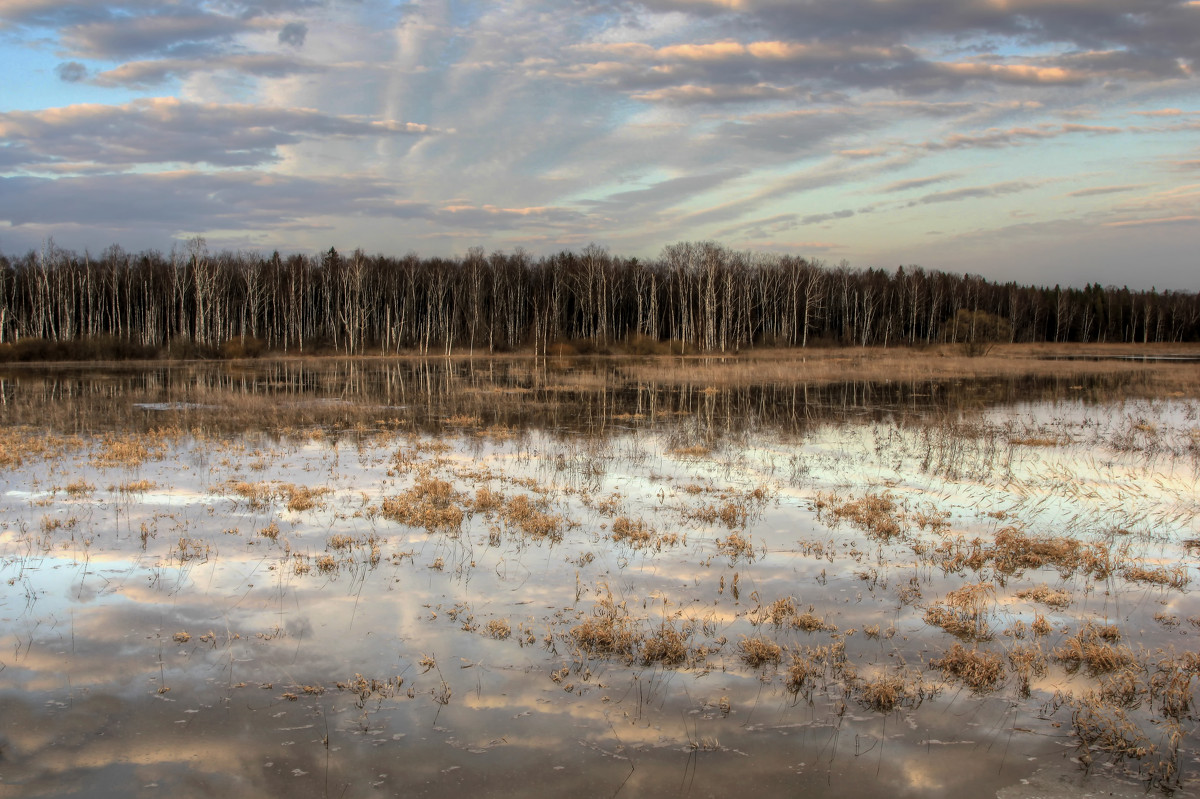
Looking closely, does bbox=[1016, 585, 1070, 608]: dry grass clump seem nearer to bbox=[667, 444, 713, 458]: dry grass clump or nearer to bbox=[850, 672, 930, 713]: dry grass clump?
bbox=[850, 672, 930, 713]: dry grass clump

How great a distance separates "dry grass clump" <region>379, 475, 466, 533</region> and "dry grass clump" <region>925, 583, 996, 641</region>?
680 cm

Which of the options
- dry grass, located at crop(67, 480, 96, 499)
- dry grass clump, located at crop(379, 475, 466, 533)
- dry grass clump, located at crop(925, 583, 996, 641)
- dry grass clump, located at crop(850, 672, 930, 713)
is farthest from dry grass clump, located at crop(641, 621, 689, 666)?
dry grass, located at crop(67, 480, 96, 499)

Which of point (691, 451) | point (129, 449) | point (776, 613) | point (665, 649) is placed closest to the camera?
point (665, 649)

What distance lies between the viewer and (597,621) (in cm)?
783

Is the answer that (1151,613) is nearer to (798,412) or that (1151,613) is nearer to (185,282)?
(798,412)

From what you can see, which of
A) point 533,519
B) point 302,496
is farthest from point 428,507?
point 302,496

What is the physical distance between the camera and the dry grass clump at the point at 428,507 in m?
11.9

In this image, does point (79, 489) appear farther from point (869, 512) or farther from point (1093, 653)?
point (1093, 653)

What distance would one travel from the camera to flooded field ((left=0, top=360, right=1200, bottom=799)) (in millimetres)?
5574

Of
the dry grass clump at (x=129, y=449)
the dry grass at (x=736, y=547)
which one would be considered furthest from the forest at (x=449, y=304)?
the dry grass at (x=736, y=547)

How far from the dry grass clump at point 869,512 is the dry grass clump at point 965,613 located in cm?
258

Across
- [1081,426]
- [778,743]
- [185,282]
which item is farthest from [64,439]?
[185,282]

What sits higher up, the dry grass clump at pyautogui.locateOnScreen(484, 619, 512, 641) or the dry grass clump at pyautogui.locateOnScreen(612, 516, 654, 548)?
the dry grass clump at pyautogui.locateOnScreen(612, 516, 654, 548)

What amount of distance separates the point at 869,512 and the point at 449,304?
87169mm
